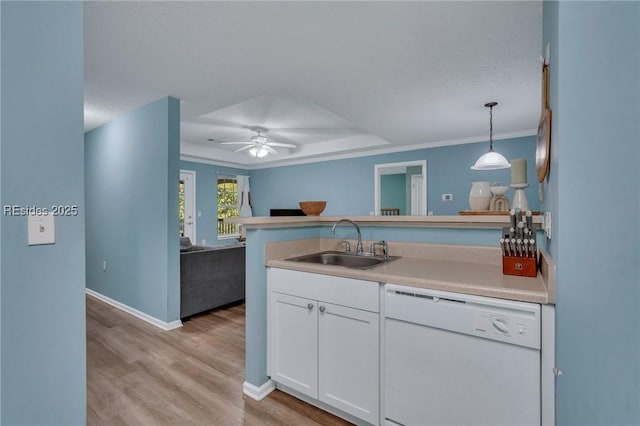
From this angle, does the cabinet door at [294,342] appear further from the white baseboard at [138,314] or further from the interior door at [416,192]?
the interior door at [416,192]

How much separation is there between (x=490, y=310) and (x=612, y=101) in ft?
2.72

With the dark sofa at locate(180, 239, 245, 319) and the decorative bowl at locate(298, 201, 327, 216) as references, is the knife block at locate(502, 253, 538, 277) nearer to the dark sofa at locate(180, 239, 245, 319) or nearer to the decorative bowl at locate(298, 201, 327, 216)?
the decorative bowl at locate(298, 201, 327, 216)

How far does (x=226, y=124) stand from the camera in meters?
4.64

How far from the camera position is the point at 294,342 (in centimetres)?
189

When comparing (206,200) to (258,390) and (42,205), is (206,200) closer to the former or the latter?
(258,390)

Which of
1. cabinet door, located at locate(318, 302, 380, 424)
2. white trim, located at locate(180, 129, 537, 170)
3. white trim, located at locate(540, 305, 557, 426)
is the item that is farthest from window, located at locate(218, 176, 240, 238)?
white trim, located at locate(540, 305, 557, 426)

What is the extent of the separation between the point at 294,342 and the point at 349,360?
38 cm

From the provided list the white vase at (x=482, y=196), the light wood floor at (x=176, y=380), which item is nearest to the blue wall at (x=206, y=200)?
the light wood floor at (x=176, y=380)

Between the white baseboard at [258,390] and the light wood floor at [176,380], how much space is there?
33 mm

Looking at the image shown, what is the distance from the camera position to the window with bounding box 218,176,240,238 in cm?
712

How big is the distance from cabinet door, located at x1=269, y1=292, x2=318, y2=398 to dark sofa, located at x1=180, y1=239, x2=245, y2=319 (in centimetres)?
175

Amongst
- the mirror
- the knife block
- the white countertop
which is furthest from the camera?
the mirror

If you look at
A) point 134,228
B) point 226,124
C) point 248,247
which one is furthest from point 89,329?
point 226,124

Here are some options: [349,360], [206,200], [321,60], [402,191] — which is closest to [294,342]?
[349,360]
